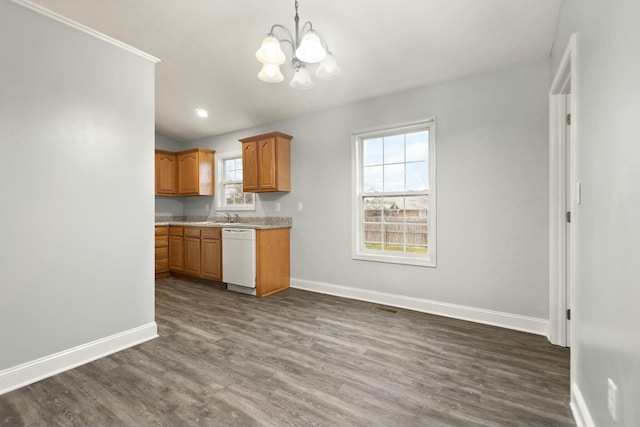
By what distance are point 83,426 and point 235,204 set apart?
393 cm

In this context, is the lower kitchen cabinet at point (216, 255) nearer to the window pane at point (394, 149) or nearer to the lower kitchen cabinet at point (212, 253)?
the lower kitchen cabinet at point (212, 253)

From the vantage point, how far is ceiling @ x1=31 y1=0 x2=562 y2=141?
7.70ft

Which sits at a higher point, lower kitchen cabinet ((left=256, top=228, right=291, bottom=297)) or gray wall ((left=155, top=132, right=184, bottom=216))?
gray wall ((left=155, top=132, right=184, bottom=216))

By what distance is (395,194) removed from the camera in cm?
352

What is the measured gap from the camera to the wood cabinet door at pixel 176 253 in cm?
490

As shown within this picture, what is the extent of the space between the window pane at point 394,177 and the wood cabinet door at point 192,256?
303 centimetres

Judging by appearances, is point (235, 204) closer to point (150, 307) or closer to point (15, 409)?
point (150, 307)

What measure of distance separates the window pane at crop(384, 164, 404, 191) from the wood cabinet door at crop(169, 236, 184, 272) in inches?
136

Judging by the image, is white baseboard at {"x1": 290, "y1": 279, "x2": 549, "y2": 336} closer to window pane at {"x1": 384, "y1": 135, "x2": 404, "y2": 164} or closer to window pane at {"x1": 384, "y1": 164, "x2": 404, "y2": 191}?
window pane at {"x1": 384, "y1": 164, "x2": 404, "y2": 191}


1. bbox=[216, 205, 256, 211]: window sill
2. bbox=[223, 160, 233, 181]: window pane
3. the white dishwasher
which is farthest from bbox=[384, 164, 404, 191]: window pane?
bbox=[223, 160, 233, 181]: window pane

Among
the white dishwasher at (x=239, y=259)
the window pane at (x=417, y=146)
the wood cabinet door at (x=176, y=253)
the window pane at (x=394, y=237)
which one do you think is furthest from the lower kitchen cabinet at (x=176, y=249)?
the window pane at (x=417, y=146)

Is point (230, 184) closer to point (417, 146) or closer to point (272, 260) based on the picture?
point (272, 260)

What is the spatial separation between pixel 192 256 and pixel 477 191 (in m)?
4.11

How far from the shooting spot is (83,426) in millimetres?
1517
